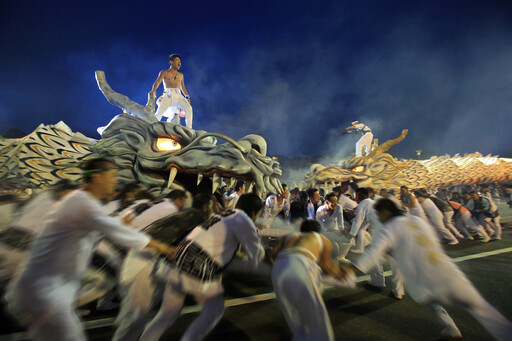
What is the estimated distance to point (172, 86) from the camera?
5.75 metres

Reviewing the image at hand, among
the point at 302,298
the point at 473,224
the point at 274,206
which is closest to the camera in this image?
the point at 302,298

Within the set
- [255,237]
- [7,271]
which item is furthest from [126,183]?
[255,237]

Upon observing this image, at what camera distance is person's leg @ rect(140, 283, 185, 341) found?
176 centimetres

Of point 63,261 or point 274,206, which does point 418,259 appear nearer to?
point 63,261

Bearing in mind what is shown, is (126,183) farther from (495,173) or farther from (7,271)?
(495,173)

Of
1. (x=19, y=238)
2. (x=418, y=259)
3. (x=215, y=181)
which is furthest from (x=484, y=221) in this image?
(x=19, y=238)

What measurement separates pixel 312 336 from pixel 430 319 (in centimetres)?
190

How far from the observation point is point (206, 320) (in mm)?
1790

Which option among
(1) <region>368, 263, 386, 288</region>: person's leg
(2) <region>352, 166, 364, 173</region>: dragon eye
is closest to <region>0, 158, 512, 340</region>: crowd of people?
(1) <region>368, 263, 386, 288</region>: person's leg

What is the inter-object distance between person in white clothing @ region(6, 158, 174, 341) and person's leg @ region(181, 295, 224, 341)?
2.28 ft

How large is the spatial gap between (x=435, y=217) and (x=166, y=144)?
22.0 ft

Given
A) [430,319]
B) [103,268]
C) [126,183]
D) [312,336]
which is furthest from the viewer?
[126,183]

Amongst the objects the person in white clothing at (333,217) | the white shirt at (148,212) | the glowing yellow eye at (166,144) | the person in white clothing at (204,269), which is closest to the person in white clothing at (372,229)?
the person in white clothing at (333,217)

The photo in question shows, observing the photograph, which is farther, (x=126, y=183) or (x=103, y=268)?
(x=126, y=183)
